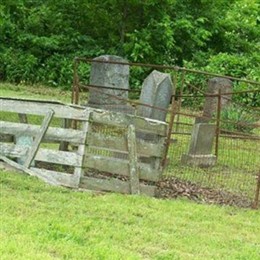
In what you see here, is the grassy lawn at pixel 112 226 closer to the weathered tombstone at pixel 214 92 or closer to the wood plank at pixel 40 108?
the wood plank at pixel 40 108

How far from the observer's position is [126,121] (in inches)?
335

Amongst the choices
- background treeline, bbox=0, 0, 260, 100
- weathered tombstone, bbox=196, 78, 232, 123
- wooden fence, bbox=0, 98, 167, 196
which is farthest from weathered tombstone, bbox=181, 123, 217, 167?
background treeline, bbox=0, 0, 260, 100

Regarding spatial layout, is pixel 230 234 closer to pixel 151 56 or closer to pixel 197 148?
pixel 197 148

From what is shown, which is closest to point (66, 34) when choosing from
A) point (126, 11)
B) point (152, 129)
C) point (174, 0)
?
point (126, 11)

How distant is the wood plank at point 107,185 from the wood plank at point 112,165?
5.1 inches

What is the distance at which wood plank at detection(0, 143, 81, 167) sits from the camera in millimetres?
8297

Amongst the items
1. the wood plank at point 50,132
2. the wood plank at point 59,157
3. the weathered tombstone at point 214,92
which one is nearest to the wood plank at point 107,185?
the wood plank at point 59,157

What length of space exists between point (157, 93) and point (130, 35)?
442 inches

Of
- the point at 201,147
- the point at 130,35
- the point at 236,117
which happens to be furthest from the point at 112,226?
the point at 130,35

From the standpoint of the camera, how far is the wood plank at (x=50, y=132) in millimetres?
8344

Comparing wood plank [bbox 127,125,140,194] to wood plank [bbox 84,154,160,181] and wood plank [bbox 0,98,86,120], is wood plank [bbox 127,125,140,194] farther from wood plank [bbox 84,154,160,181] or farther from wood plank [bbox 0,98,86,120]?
wood plank [bbox 0,98,86,120]

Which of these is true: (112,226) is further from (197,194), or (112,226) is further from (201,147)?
(201,147)

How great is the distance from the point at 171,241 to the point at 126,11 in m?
17.5

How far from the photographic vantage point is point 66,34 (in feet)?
79.7
